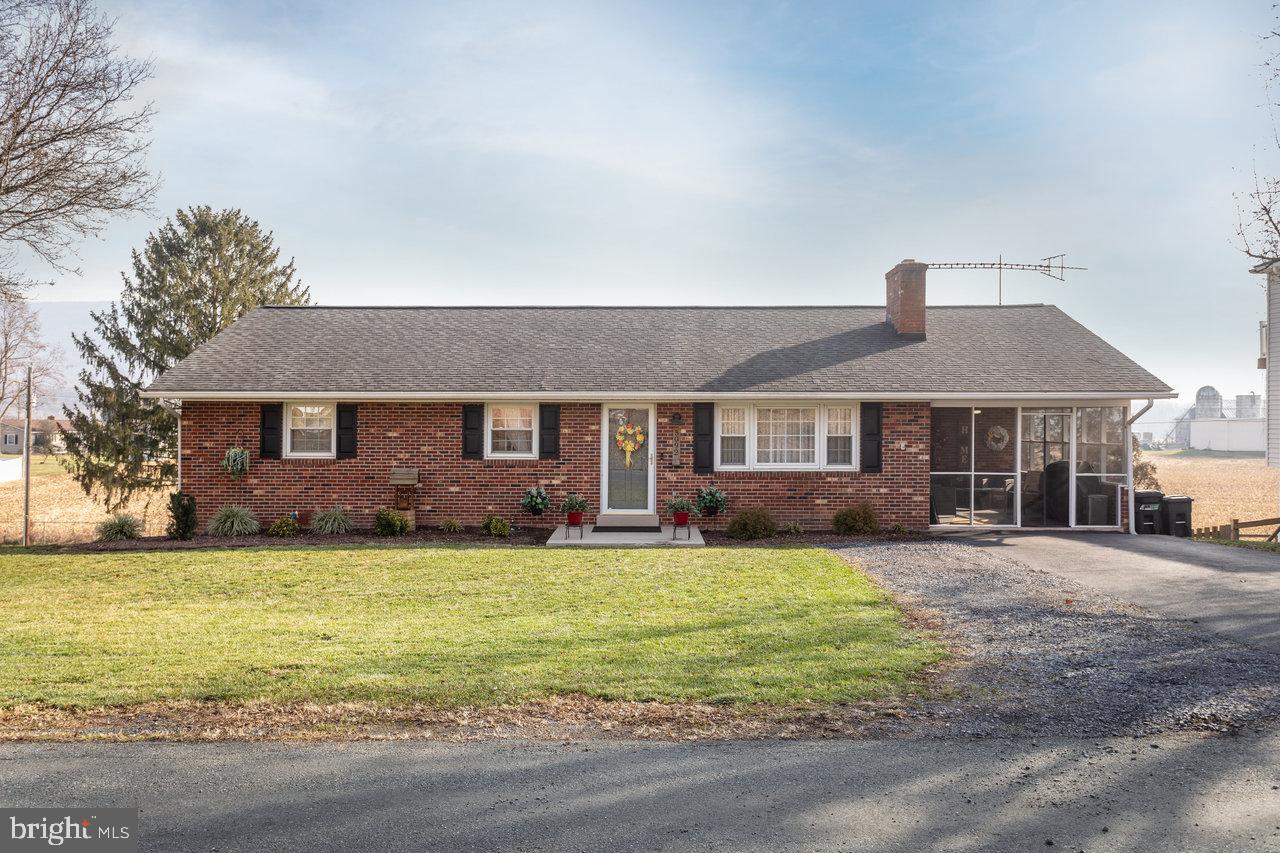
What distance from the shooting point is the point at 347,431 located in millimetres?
14531

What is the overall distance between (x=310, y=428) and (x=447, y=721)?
11254 millimetres

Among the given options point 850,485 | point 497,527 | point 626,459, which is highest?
point 626,459

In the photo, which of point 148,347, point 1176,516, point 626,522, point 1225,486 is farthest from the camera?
point 1225,486

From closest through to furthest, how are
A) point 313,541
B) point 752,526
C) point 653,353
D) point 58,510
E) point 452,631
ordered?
point 452,631
point 313,541
point 752,526
point 653,353
point 58,510

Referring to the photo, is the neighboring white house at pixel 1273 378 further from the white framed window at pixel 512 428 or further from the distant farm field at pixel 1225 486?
the white framed window at pixel 512 428

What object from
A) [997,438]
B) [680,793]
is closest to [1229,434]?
[997,438]

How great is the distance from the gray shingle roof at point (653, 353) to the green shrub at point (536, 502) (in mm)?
1953

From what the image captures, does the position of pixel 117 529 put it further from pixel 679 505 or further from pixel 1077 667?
pixel 1077 667

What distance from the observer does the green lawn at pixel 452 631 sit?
5.41 m

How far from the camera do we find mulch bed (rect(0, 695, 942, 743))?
459 cm

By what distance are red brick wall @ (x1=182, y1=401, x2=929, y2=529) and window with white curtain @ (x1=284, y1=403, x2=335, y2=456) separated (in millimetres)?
336

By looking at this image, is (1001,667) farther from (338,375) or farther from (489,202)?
(489,202)

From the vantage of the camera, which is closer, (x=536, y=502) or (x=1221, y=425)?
(x=536, y=502)

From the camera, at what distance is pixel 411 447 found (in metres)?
14.6
